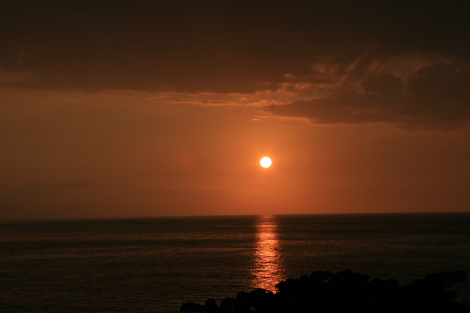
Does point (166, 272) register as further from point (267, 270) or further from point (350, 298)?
point (350, 298)

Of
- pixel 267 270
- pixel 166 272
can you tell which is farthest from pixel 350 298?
pixel 166 272

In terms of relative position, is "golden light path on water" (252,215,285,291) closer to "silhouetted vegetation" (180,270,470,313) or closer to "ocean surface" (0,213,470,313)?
"ocean surface" (0,213,470,313)

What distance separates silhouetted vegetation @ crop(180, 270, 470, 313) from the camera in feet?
92.7

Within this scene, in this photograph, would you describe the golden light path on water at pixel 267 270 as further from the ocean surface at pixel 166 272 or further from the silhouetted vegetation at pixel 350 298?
the silhouetted vegetation at pixel 350 298

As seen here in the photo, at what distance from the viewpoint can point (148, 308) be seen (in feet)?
168

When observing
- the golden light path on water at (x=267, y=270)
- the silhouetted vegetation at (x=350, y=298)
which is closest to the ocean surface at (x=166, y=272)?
the golden light path on water at (x=267, y=270)

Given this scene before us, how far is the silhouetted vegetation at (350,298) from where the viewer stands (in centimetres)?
2827

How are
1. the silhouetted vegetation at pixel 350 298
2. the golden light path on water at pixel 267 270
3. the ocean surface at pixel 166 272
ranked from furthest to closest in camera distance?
1. the golden light path on water at pixel 267 270
2. the ocean surface at pixel 166 272
3. the silhouetted vegetation at pixel 350 298

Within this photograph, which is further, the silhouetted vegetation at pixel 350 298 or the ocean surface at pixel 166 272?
the ocean surface at pixel 166 272

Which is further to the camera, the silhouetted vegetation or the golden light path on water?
the golden light path on water

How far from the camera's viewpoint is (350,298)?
28969 mm

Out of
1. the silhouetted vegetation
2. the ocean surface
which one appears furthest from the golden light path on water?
the silhouetted vegetation

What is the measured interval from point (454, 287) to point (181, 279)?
39.8m

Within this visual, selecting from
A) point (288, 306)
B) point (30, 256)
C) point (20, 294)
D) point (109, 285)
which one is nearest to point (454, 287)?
point (288, 306)
